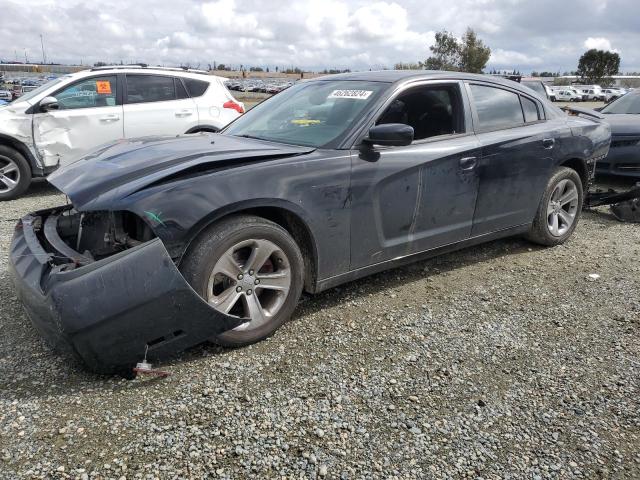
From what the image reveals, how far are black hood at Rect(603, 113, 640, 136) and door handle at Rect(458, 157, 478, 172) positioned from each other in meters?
3.91

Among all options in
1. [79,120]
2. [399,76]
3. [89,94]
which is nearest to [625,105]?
[399,76]

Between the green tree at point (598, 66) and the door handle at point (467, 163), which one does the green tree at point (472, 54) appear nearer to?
the green tree at point (598, 66)

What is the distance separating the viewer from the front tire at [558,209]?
15.6ft

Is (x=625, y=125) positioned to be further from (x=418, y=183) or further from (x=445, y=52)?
(x=445, y=52)

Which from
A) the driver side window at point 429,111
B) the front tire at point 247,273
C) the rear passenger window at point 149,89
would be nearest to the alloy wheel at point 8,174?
the rear passenger window at point 149,89

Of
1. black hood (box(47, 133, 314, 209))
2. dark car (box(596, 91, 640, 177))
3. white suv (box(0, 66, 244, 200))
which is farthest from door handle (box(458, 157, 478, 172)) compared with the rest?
white suv (box(0, 66, 244, 200))

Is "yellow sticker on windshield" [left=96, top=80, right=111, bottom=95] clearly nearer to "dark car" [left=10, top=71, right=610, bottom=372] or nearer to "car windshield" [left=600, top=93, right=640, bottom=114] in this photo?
"dark car" [left=10, top=71, right=610, bottom=372]

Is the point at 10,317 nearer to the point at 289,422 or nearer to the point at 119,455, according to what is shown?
the point at 119,455

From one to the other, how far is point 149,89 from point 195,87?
0.70 meters

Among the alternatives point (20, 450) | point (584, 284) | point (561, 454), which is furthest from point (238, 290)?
point (584, 284)

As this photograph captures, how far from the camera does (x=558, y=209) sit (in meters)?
4.98

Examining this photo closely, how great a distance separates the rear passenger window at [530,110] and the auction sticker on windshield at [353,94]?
1726mm

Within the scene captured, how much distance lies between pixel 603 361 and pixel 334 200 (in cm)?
189

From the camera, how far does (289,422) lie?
241cm
